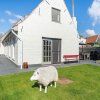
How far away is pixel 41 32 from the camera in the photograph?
16188mm

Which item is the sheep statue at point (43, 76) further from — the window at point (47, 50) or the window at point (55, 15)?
the window at point (55, 15)

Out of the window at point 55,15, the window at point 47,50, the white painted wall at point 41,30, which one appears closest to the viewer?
the white painted wall at point 41,30

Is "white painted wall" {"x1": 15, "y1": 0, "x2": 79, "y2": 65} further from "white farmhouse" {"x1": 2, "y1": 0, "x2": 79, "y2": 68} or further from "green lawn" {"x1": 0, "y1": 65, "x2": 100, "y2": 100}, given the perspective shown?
"green lawn" {"x1": 0, "y1": 65, "x2": 100, "y2": 100}

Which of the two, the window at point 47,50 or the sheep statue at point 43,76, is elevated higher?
the window at point 47,50

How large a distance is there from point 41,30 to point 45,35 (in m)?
0.73

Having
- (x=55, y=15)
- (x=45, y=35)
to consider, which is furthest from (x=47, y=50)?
(x=55, y=15)

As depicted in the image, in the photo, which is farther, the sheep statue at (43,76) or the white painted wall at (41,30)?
the white painted wall at (41,30)

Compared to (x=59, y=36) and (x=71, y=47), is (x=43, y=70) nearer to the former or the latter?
(x=59, y=36)

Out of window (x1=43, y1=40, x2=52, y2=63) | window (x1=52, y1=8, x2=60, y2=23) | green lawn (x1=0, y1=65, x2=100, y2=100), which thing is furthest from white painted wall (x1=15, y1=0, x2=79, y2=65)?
green lawn (x1=0, y1=65, x2=100, y2=100)

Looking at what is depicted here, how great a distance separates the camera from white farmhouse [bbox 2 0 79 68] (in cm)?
1484

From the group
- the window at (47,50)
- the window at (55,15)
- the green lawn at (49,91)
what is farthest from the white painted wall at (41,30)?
the green lawn at (49,91)

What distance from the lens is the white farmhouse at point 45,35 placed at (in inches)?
584

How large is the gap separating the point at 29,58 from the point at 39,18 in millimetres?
3937

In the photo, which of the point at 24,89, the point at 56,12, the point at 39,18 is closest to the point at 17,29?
the point at 39,18
